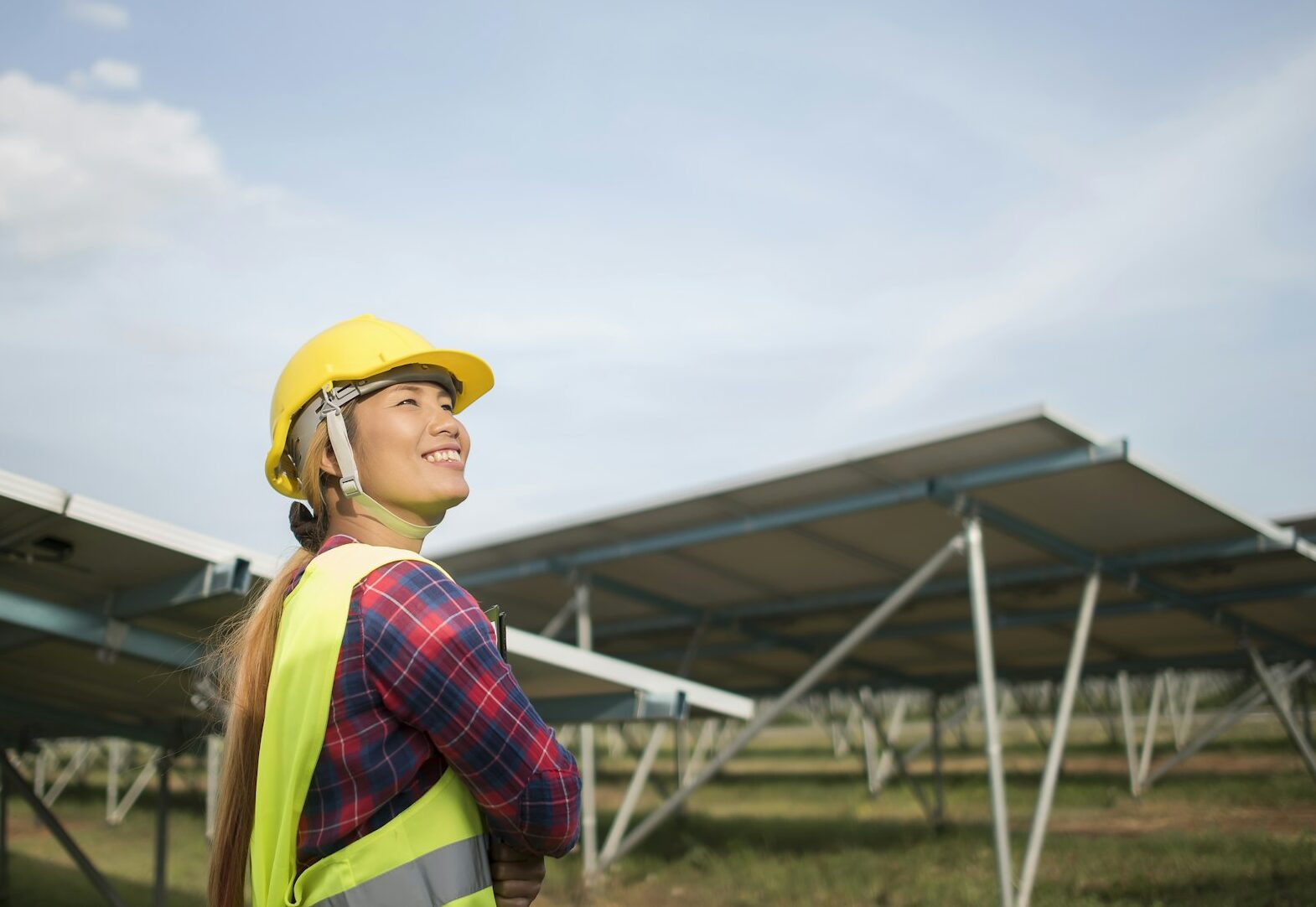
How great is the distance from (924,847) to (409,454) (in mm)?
13282

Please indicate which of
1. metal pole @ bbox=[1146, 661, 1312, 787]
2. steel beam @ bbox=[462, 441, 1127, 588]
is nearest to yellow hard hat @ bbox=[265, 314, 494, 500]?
steel beam @ bbox=[462, 441, 1127, 588]

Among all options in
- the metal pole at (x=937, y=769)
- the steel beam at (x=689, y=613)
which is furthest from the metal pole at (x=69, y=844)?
the metal pole at (x=937, y=769)

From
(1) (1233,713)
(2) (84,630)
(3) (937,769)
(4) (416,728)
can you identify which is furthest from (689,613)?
(4) (416,728)

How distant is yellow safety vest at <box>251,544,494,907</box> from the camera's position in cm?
162

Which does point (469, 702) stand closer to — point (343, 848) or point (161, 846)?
point (343, 848)

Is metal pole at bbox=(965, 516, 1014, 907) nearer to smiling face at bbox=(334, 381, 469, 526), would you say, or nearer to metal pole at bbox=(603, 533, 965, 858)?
metal pole at bbox=(603, 533, 965, 858)

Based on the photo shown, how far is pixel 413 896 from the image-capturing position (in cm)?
161

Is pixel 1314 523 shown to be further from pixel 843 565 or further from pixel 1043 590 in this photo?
pixel 843 565

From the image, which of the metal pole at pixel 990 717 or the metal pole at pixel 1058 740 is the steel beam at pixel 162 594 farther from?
the metal pole at pixel 1058 740

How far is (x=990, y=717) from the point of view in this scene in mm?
8148

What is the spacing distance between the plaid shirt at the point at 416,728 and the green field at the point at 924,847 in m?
9.20

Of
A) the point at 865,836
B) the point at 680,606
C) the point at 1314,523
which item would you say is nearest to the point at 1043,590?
the point at 1314,523

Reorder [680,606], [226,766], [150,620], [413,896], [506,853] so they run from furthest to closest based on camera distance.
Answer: [680,606] < [150,620] < [226,766] < [506,853] < [413,896]

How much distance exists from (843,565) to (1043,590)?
6.83 feet
